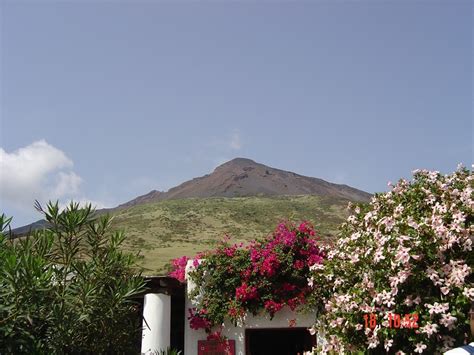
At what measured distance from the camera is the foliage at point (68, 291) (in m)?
7.86

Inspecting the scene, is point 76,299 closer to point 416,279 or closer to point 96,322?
point 96,322

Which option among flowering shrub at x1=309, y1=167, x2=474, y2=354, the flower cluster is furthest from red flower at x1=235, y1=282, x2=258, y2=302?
flowering shrub at x1=309, y1=167, x2=474, y2=354

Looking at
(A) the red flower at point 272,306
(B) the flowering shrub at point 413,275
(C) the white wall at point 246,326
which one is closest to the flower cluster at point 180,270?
(C) the white wall at point 246,326

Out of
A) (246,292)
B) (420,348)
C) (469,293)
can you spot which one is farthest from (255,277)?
(469,293)

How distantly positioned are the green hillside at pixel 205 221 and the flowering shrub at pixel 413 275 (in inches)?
1236

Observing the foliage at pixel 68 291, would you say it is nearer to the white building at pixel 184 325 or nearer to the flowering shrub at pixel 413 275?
the white building at pixel 184 325

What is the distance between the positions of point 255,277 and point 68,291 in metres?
5.62

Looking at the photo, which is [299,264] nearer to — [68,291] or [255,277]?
[255,277]

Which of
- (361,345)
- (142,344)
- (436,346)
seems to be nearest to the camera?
(436,346)

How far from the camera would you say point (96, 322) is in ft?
28.0

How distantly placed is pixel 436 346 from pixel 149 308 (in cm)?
691

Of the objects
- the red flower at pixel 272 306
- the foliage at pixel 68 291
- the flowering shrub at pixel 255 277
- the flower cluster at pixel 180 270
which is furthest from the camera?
the flower cluster at pixel 180 270

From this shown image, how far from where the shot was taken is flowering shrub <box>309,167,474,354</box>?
829 cm

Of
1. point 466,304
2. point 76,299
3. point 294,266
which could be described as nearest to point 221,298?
point 294,266
